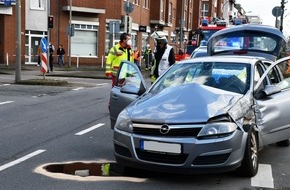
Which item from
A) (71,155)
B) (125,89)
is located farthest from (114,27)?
(71,155)

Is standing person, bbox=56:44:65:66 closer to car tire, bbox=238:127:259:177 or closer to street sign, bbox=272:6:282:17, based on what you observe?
street sign, bbox=272:6:282:17

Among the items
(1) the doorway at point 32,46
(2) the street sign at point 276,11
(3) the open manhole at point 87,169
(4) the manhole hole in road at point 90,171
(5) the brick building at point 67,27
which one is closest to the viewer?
(4) the manhole hole in road at point 90,171

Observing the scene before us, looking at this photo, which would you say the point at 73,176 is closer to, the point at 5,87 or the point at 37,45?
the point at 5,87

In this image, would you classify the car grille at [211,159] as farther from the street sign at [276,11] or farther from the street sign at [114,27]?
the street sign at [114,27]

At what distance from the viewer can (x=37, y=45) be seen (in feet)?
117

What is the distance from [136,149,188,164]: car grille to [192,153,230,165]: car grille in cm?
14

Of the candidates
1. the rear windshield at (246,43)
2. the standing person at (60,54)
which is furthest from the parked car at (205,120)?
the standing person at (60,54)

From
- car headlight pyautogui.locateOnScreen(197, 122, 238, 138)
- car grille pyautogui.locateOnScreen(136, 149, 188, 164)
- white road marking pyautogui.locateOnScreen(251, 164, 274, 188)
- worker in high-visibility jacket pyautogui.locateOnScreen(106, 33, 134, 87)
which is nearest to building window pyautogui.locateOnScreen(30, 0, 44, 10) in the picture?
worker in high-visibility jacket pyautogui.locateOnScreen(106, 33, 134, 87)

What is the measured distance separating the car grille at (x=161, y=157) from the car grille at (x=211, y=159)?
0.47ft

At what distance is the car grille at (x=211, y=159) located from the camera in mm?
5227

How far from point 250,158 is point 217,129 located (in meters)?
0.73

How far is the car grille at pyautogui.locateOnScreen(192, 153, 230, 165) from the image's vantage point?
17.1 feet

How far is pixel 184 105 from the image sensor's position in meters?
5.54

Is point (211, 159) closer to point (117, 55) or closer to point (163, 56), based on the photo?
point (163, 56)
